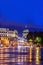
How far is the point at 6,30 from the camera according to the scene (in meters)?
119

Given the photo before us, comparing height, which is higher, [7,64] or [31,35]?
[31,35]

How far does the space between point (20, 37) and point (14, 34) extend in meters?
3.48

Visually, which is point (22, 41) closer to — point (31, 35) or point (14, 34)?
point (14, 34)

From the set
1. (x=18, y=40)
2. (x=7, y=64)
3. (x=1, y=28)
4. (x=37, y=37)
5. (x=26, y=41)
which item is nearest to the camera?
(x=7, y=64)

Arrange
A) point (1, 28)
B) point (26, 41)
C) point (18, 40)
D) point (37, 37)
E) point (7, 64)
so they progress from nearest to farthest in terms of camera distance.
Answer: point (7, 64), point (37, 37), point (26, 41), point (1, 28), point (18, 40)

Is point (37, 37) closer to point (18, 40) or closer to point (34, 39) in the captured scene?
point (34, 39)

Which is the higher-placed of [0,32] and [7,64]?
[0,32]

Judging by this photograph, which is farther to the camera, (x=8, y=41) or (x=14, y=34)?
(x=14, y=34)

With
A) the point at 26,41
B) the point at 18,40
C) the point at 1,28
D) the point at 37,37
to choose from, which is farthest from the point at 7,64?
the point at 18,40

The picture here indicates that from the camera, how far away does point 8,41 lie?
10019cm

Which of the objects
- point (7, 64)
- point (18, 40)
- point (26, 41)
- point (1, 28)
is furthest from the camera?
point (18, 40)

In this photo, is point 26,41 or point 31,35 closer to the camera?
point 31,35

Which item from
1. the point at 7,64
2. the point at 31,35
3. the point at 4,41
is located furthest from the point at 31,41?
the point at 7,64

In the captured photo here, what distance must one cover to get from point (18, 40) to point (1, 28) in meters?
11.2
